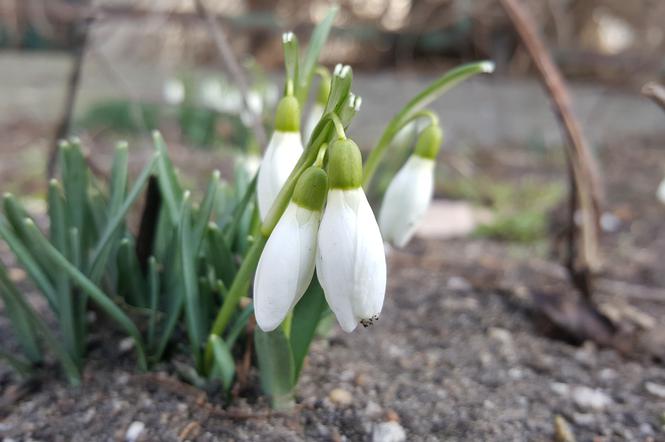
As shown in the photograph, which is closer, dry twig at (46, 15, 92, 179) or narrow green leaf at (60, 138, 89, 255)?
narrow green leaf at (60, 138, 89, 255)

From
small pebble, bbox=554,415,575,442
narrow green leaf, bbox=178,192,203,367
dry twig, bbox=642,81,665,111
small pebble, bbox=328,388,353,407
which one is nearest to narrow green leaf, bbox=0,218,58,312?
narrow green leaf, bbox=178,192,203,367

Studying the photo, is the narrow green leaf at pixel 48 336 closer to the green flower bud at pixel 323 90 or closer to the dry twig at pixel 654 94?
the green flower bud at pixel 323 90

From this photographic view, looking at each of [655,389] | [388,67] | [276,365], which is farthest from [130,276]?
[388,67]

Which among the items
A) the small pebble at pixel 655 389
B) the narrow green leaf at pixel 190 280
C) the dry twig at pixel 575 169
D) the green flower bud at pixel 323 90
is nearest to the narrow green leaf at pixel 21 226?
the narrow green leaf at pixel 190 280

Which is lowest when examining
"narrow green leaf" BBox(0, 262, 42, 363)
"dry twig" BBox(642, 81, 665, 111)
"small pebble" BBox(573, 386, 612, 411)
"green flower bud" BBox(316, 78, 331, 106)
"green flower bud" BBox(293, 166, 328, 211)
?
"small pebble" BBox(573, 386, 612, 411)

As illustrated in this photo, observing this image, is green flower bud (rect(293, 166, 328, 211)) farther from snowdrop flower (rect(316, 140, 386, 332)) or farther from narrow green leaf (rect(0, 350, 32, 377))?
narrow green leaf (rect(0, 350, 32, 377))

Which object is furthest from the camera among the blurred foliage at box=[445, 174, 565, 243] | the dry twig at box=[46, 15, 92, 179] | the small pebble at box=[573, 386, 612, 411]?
the blurred foliage at box=[445, 174, 565, 243]
